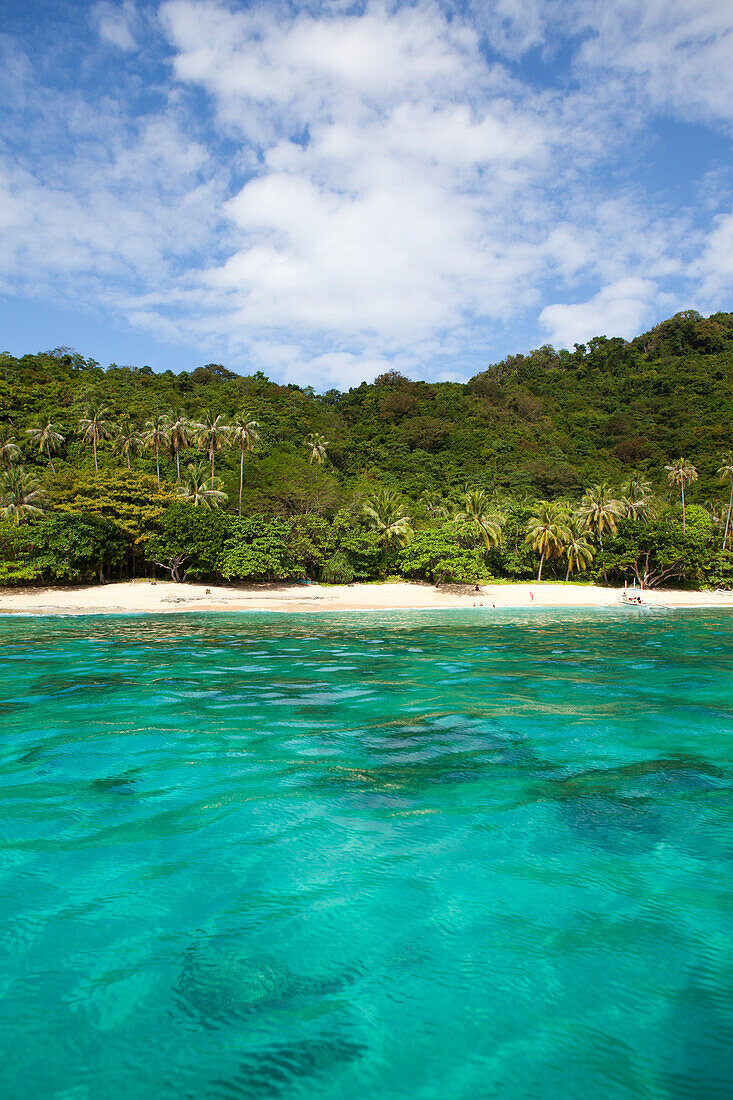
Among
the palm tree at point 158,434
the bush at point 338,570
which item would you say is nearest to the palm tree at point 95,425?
the palm tree at point 158,434

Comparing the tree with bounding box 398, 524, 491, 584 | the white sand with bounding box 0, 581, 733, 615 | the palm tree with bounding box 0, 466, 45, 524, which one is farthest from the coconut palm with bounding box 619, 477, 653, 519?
the palm tree with bounding box 0, 466, 45, 524

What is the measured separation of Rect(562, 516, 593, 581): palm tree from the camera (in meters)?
54.5

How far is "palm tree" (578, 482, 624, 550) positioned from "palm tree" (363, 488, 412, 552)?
1791 centimetres

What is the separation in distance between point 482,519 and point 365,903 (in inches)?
2005

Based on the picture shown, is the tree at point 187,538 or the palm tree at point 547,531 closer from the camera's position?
the tree at point 187,538

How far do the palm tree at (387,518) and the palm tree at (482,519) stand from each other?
518 centimetres

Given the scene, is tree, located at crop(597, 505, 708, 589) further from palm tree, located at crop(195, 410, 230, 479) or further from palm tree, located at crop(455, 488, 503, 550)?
palm tree, located at crop(195, 410, 230, 479)

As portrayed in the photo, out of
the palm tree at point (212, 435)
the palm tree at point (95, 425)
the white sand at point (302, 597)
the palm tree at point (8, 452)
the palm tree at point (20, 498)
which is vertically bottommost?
the white sand at point (302, 597)

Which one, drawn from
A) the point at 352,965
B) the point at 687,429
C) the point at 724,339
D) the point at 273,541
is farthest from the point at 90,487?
the point at 724,339

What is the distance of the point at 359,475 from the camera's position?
7588 centimetres

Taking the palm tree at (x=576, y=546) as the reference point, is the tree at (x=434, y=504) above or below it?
above

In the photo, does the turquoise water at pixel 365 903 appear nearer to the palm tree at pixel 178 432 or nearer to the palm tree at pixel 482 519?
the palm tree at pixel 482 519

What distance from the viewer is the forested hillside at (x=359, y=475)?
43250mm

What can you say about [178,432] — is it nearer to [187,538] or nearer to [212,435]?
[212,435]
